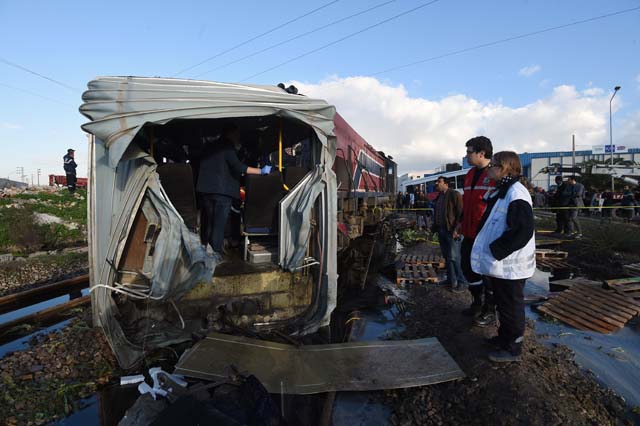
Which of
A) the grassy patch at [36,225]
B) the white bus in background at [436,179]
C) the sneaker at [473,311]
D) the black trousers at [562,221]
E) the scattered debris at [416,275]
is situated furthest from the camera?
the white bus in background at [436,179]

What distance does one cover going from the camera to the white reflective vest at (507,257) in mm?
2986

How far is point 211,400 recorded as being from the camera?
2.08 m

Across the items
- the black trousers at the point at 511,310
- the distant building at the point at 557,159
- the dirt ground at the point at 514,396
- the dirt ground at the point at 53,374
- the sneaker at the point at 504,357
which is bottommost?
the dirt ground at the point at 53,374

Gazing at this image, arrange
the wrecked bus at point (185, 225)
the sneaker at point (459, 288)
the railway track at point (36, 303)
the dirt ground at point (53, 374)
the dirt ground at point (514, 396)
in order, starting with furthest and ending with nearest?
the sneaker at point (459, 288)
the railway track at point (36, 303)
the wrecked bus at point (185, 225)
the dirt ground at point (53, 374)
the dirt ground at point (514, 396)

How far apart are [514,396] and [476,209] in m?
1.95

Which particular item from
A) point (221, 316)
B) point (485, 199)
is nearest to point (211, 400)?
point (221, 316)

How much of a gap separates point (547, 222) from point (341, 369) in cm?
1366

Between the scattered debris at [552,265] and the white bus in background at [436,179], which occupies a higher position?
the white bus in background at [436,179]

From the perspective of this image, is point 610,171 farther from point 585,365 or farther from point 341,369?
point 341,369

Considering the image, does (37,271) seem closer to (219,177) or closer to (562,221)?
(219,177)

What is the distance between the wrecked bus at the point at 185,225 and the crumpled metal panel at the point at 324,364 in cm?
61

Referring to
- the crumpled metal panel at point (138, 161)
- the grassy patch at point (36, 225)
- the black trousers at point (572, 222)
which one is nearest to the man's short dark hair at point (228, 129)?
the crumpled metal panel at point (138, 161)

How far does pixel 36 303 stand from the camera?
5891 millimetres

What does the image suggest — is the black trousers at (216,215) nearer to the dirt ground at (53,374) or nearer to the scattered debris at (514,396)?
the dirt ground at (53,374)
